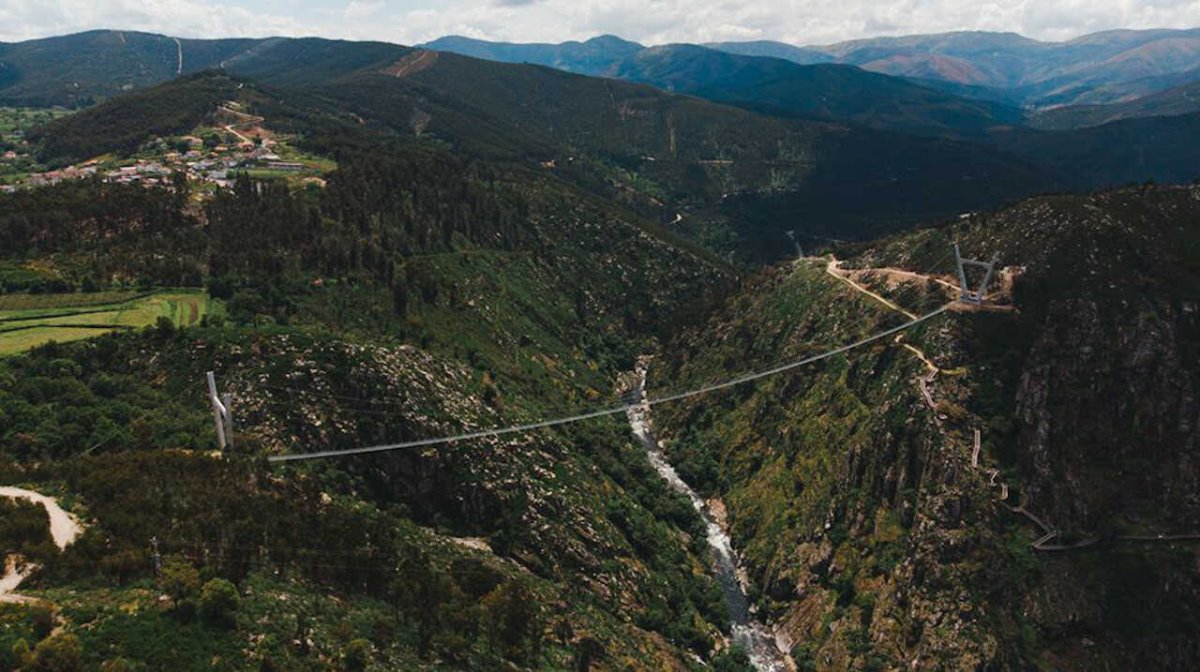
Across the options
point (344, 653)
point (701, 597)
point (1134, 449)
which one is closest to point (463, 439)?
point (701, 597)

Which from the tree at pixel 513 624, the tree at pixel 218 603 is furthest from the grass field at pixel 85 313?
the tree at pixel 513 624

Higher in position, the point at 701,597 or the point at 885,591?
the point at 885,591

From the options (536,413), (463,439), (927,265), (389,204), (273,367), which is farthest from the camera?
(389,204)

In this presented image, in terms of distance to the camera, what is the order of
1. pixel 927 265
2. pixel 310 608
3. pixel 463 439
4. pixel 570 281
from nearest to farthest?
pixel 310 608 < pixel 463 439 < pixel 927 265 < pixel 570 281

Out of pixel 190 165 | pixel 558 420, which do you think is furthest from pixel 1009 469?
pixel 190 165

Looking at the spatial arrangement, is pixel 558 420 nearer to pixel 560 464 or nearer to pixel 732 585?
pixel 560 464

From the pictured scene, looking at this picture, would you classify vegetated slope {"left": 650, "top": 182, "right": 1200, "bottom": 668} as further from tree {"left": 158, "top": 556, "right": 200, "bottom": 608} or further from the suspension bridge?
tree {"left": 158, "top": 556, "right": 200, "bottom": 608}

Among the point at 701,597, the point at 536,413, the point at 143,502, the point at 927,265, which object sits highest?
the point at 927,265

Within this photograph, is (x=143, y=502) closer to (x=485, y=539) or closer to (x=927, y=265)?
(x=485, y=539)
